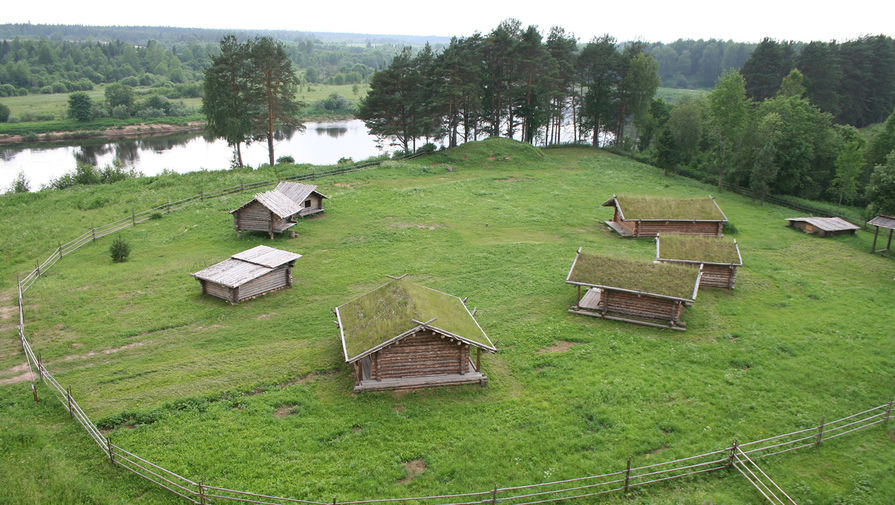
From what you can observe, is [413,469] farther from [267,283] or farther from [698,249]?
[698,249]

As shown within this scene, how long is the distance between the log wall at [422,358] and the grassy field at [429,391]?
818 mm

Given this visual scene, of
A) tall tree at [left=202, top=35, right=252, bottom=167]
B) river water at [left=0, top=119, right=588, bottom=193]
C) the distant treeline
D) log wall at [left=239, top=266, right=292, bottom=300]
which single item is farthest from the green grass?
the distant treeline

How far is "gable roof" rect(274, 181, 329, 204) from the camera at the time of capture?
4012cm

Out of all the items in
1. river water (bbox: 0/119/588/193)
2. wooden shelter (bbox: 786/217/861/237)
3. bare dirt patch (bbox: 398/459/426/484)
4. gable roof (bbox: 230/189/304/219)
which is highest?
gable roof (bbox: 230/189/304/219)

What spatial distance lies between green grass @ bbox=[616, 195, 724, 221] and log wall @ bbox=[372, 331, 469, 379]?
23717 mm

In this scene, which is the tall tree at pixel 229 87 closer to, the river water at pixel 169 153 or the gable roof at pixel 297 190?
the river water at pixel 169 153

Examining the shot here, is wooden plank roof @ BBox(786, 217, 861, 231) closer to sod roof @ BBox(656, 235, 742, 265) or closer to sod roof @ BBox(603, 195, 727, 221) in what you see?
sod roof @ BBox(603, 195, 727, 221)

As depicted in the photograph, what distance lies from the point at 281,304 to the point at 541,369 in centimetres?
1321

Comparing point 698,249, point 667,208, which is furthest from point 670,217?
Answer: point 698,249

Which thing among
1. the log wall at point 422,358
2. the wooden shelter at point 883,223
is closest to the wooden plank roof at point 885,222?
the wooden shelter at point 883,223

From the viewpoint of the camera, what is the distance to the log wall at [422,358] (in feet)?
64.4

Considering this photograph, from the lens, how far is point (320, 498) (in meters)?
14.4

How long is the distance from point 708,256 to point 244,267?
2532cm

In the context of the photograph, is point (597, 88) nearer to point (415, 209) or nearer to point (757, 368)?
point (415, 209)
